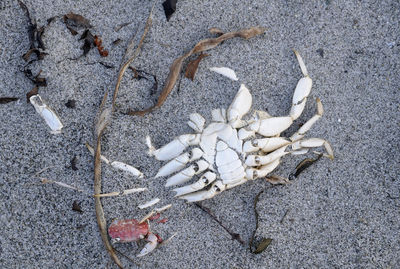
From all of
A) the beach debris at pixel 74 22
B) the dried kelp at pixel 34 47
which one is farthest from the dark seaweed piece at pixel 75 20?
the dried kelp at pixel 34 47

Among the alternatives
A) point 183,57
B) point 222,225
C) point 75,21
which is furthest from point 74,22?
point 222,225

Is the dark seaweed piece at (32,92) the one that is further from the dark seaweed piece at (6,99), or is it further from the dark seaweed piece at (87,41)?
the dark seaweed piece at (87,41)

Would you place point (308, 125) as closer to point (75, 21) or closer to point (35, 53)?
point (75, 21)

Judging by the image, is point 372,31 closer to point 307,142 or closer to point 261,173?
point 307,142

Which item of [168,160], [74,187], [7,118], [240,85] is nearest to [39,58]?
[7,118]

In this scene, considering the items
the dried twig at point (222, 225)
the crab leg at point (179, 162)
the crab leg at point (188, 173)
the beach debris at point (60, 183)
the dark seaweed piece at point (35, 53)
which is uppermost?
the dark seaweed piece at point (35, 53)
